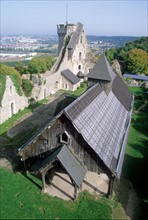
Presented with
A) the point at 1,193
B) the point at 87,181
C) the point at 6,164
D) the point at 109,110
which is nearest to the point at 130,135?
the point at 109,110

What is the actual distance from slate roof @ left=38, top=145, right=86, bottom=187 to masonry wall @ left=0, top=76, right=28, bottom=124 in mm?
13567

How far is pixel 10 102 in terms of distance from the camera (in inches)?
1073

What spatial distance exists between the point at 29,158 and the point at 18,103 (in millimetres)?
14860

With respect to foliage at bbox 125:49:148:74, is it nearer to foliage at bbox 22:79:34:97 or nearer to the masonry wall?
foliage at bbox 22:79:34:97

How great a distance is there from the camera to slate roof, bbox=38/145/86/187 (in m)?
13.5

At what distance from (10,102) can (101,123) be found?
48.1 ft

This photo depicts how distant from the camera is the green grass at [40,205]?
43.1 feet

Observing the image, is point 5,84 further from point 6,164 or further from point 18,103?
point 6,164

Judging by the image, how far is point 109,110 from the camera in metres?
19.6

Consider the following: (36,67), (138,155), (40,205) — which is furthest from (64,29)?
(40,205)

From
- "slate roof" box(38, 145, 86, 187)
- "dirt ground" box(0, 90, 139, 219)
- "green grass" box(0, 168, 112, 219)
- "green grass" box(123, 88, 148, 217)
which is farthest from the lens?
"green grass" box(123, 88, 148, 217)

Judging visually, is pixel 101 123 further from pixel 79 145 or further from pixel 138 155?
pixel 138 155

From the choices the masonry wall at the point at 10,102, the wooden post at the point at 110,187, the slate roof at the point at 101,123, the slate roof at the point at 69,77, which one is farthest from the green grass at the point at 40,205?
the slate roof at the point at 69,77

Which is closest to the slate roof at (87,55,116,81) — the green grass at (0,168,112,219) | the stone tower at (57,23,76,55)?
the green grass at (0,168,112,219)
